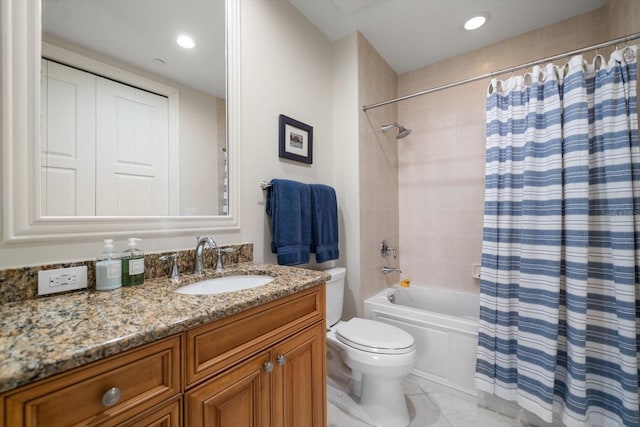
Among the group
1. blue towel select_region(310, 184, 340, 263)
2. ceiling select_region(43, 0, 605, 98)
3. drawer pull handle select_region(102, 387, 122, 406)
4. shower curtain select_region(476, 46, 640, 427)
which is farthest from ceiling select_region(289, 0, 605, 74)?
drawer pull handle select_region(102, 387, 122, 406)

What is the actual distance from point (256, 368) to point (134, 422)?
0.32m

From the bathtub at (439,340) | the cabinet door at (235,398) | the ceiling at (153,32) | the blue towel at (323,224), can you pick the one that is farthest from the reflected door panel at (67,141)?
the bathtub at (439,340)

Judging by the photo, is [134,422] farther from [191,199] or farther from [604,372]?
[604,372]

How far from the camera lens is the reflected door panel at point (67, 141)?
0.84m

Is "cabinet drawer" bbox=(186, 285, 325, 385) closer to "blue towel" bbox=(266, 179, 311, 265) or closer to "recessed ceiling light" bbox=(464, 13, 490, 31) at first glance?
"blue towel" bbox=(266, 179, 311, 265)

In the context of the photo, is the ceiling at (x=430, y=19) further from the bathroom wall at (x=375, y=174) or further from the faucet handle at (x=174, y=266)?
the faucet handle at (x=174, y=266)

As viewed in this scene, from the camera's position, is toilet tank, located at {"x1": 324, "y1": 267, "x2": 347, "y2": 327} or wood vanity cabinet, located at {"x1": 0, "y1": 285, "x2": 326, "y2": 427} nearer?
wood vanity cabinet, located at {"x1": 0, "y1": 285, "x2": 326, "y2": 427}

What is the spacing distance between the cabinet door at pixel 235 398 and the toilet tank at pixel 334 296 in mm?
854

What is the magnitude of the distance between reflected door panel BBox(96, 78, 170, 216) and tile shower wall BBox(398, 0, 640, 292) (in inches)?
80.4

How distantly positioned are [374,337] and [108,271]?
1.26 m

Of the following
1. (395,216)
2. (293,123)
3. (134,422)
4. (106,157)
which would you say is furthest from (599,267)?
(106,157)

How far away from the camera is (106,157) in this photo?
960 mm

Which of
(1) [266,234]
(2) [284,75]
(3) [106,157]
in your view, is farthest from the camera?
(2) [284,75]

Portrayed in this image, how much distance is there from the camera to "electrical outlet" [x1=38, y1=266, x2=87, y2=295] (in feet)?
2.58
